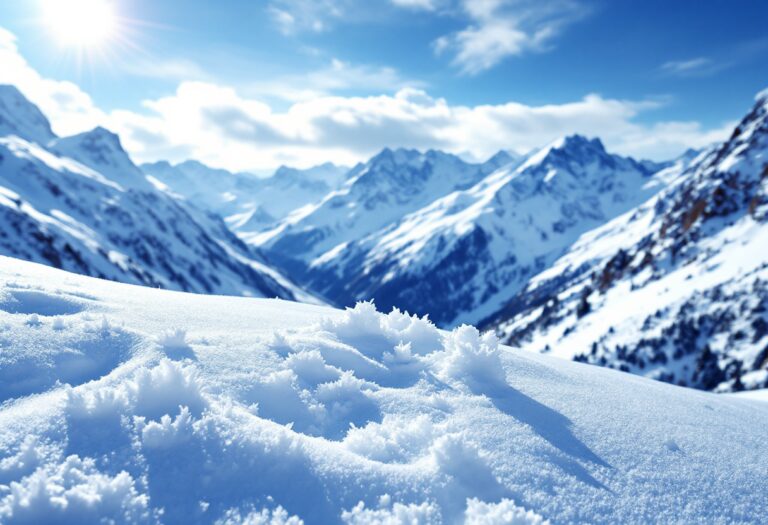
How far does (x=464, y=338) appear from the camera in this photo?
8258mm

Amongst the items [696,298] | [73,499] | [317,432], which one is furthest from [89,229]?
[696,298]

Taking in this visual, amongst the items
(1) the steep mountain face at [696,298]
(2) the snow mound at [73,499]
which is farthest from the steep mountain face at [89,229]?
(1) the steep mountain face at [696,298]

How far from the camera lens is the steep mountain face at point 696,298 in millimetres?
91125

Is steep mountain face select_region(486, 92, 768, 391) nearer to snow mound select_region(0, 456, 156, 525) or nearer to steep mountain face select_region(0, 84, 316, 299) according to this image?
snow mound select_region(0, 456, 156, 525)

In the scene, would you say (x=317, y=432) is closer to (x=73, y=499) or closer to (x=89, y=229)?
(x=73, y=499)

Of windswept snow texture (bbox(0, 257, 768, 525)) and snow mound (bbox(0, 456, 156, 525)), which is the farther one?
windswept snow texture (bbox(0, 257, 768, 525))

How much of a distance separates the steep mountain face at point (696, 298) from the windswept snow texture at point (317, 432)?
89.7 metres

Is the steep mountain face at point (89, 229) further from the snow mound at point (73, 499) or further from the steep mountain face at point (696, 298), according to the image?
the steep mountain face at point (696, 298)

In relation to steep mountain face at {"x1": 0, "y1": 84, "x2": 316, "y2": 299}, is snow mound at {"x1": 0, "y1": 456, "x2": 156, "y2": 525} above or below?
below

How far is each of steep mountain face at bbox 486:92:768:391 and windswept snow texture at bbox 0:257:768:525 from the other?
89748mm

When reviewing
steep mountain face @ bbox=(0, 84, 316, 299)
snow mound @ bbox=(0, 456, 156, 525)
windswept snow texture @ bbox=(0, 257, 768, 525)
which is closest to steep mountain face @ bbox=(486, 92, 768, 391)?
windswept snow texture @ bbox=(0, 257, 768, 525)

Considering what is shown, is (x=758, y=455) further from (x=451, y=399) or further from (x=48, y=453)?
(x=48, y=453)

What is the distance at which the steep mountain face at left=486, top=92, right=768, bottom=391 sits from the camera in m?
91.1

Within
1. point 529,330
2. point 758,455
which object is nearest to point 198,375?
point 758,455
